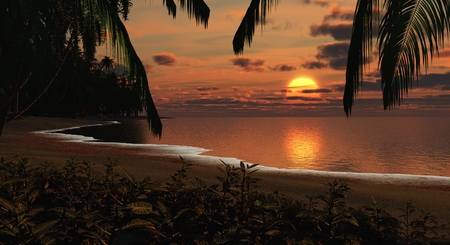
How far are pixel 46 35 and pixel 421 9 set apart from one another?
6.14m

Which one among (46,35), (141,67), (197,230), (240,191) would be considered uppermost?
(46,35)

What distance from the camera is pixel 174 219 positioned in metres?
4.86

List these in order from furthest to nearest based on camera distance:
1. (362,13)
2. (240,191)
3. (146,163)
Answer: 1. (146,163)
2. (362,13)
3. (240,191)

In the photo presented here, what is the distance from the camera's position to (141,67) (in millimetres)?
6059

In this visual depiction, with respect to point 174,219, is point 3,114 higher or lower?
higher

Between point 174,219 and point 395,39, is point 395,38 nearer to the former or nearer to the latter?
point 395,39

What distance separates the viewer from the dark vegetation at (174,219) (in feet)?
12.8

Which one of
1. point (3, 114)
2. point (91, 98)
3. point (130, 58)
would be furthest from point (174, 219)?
point (91, 98)

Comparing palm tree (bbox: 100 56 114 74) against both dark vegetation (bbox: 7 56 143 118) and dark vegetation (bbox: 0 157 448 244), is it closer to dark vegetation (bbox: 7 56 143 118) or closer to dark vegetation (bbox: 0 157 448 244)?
dark vegetation (bbox: 7 56 143 118)

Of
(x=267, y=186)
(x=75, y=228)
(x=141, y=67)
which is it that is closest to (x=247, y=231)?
(x=75, y=228)

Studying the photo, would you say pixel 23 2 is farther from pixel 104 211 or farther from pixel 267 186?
pixel 267 186

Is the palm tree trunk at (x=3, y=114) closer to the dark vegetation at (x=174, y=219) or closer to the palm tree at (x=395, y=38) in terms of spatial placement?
the dark vegetation at (x=174, y=219)

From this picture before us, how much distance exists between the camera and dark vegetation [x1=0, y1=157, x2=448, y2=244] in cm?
390

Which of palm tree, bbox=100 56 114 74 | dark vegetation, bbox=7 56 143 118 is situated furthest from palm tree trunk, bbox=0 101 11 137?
palm tree, bbox=100 56 114 74
